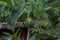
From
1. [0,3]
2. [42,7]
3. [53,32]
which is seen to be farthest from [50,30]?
[0,3]

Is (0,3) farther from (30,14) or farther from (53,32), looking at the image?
(53,32)

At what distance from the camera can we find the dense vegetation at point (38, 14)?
0.58 metres

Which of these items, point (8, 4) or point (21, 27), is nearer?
point (8, 4)

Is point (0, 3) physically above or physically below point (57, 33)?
above

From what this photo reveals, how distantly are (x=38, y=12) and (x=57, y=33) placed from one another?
0.12m

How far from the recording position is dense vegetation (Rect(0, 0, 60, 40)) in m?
0.58

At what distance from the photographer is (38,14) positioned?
588mm

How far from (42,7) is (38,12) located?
24 millimetres

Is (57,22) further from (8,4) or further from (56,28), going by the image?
(8,4)

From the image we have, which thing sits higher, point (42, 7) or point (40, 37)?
point (42, 7)

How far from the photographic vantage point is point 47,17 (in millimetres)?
666

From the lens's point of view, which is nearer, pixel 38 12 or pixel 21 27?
pixel 38 12

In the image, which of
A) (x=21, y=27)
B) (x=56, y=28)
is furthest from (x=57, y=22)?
(x=21, y=27)

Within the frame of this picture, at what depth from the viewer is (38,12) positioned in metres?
0.58
